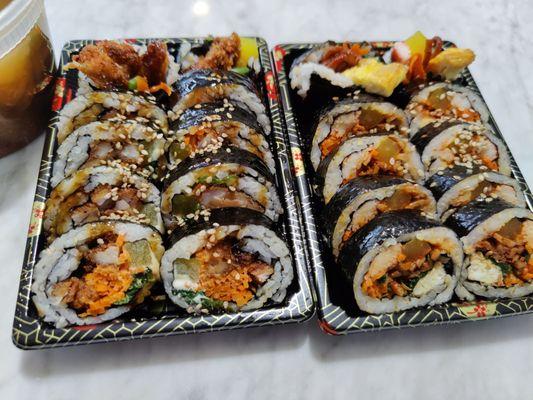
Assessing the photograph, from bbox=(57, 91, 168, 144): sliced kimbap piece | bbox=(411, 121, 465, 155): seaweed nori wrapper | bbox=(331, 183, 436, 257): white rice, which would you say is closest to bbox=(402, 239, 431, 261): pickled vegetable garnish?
bbox=(331, 183, 436, 257): white rice

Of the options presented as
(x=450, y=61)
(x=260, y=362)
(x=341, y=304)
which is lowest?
(x=260, y=362)

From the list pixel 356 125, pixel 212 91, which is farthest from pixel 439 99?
pixel 212 91

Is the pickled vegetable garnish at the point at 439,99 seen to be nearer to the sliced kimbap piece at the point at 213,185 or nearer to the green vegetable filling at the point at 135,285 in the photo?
the sliced kimbap piece at the point at 213,185

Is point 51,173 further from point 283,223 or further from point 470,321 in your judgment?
point 470,321

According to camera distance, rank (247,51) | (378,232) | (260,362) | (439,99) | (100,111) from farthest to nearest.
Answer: (247,51) → (439,99) → (100,111) → (260,362) → (378,232)

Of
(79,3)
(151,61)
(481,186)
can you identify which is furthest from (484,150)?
(79,3)

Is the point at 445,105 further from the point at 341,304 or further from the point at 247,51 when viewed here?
the point at 341,304
